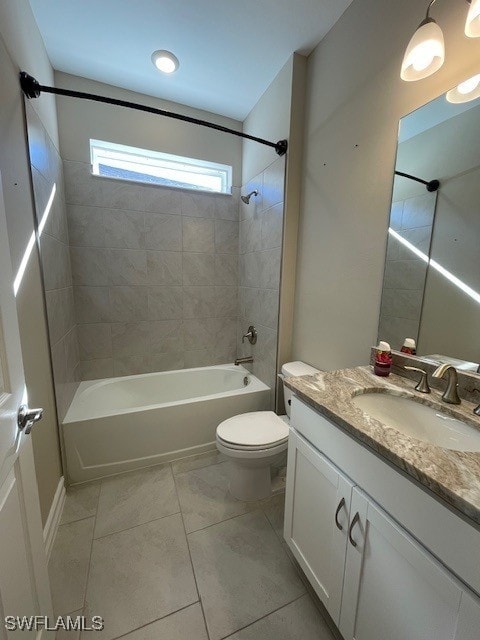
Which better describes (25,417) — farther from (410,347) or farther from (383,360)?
(410,347)

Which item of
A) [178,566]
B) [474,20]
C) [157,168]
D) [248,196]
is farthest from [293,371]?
[157,168]

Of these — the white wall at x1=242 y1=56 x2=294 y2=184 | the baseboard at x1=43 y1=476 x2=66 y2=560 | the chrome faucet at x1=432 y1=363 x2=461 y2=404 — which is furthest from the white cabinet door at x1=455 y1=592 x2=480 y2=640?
the white wall at x1=242 y1=56 x2=294 y2=184

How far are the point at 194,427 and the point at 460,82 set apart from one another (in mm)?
2261

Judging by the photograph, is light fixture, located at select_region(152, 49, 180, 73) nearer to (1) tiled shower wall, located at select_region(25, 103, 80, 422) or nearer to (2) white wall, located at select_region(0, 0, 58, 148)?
(2) white wall, located at select_region(0, 0, 58, 148)

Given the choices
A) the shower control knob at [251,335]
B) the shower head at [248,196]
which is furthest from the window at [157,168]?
the shower control knob at [251,335]

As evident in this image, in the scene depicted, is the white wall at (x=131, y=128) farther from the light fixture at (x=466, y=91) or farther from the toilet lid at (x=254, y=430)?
the toilet lid at (x=254, y=430)

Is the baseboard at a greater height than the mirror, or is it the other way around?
the mirror

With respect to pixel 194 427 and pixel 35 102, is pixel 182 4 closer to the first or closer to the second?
pixel 35 102

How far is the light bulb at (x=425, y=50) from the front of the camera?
33.9 inches

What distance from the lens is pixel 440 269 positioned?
1.04m

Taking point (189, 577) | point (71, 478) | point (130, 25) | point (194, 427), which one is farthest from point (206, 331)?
point (130, 25)

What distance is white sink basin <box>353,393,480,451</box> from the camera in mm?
826

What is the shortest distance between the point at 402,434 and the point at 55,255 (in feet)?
6.71

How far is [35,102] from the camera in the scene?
1445 mm
